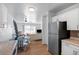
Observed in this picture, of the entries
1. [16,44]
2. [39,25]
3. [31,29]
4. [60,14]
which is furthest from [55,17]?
[16,44]

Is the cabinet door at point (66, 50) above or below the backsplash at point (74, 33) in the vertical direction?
below

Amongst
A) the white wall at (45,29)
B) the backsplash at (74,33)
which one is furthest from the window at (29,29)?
the backsplash at (74,33)

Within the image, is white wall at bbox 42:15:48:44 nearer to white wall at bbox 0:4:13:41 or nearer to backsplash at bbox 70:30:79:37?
white wall at bbox 0:4:13:41

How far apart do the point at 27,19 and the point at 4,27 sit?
452 mm

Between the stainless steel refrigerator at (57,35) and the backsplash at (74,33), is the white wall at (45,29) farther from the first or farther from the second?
the backsplash at (74,33)

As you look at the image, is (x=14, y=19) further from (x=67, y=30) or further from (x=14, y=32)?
(x=67, y=30)

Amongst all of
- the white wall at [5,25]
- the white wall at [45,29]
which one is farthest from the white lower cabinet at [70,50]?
the white wall at [5,25]

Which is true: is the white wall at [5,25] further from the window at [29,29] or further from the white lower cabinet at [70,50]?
the white lower cabinet at [70,50]

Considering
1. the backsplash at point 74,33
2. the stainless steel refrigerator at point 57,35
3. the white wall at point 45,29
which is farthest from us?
the backsplash at point 74,33

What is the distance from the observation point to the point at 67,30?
98.2 inches

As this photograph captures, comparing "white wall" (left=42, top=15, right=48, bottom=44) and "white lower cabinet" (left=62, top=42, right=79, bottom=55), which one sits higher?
"white wall" (left=42, top=15, right=48, bottom=44)

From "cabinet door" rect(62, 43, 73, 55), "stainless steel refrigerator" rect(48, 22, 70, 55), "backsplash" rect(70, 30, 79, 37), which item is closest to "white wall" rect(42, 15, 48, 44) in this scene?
"stainless steel refrigerator" rect(48, 22, 70, 55)

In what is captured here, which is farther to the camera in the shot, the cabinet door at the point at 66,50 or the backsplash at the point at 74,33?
the backsplash at the point at 74,33

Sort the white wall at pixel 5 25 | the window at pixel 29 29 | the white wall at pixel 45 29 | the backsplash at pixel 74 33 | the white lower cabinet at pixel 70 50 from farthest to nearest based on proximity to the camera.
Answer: the backsplash at pixel 74 33 < the white wall at pixel 45 29 < the window at pixel 29 29 < the white wall at pixel 5 25 < the white lower cabinet at pixel 70 50
